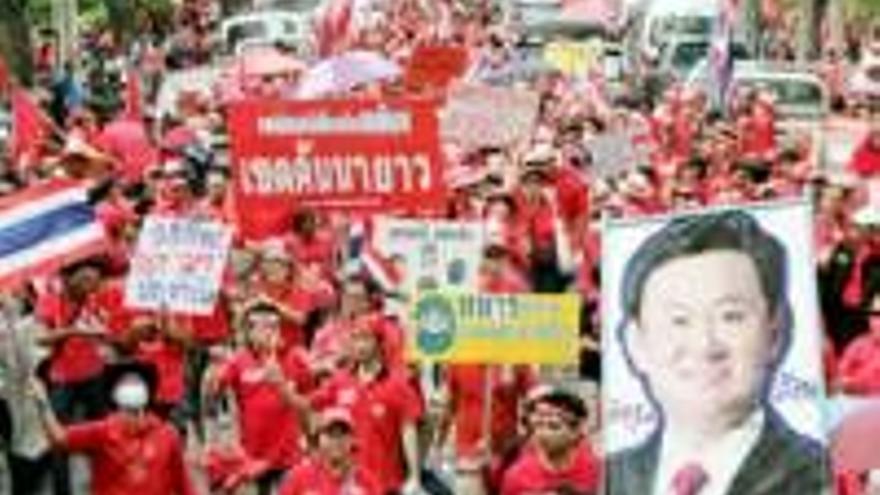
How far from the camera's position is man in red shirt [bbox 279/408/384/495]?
1109cm

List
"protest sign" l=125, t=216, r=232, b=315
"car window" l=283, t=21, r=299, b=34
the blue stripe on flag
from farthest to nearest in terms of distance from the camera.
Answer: "car window" l=283, t=21, r=299, b=34 → "protest sign" l=125, t=216, r=232, b=315 → the blue stripe on flag

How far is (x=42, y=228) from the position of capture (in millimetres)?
13742

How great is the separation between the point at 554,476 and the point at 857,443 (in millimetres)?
953

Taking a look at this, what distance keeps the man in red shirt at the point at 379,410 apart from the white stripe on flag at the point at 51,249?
A: 1421 millimetres

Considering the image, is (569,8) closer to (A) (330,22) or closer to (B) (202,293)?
(A) (330,22)

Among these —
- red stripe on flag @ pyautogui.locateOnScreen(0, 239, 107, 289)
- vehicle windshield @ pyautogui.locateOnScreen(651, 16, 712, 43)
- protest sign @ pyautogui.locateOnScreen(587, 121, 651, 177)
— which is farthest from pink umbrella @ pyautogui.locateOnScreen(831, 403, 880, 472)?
vehicle windshield @ pyautogui.locateOnScreen(651, 16, 712, 43)

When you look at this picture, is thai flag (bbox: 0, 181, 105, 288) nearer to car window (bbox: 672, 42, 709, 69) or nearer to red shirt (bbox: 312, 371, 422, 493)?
red shirt (bbox: 312, 371, 422, 493)

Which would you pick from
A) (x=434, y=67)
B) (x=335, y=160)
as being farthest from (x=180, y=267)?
(x=434, y=67)

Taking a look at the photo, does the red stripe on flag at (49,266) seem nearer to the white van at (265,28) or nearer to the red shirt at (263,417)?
the red shirt at (263,417)

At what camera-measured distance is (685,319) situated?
372 inches

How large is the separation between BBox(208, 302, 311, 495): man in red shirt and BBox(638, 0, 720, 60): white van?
32021 mm

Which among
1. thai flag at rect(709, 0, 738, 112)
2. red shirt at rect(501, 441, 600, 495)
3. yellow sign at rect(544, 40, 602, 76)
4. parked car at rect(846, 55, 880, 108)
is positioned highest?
red shirt at rect(501, 441, 600, 495)

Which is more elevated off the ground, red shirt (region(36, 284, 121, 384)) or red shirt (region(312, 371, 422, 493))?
red shirt (region(312, 371, 422, 493))

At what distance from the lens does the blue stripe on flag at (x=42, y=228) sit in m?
13.5
